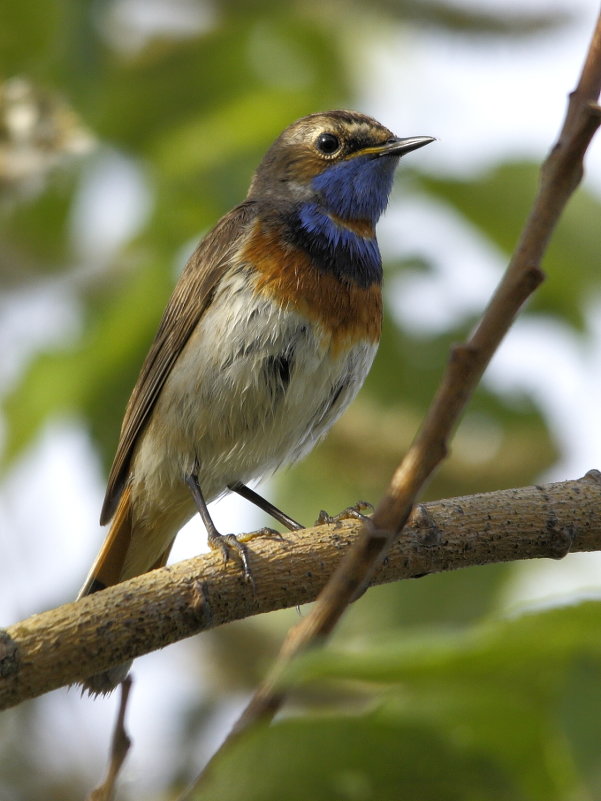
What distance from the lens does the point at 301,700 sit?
4.62 metres

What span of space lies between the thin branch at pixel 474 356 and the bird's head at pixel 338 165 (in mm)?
3671

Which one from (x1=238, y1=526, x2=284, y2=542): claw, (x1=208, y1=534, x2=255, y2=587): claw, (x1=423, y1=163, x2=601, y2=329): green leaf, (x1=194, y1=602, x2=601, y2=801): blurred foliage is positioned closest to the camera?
(x1=194, y1=602, x2=601, y2=801): blurred foliage

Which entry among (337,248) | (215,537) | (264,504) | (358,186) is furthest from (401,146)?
(215,537)

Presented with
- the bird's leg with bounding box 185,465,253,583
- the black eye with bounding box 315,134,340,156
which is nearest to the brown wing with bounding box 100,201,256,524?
the bird's leg with bounding box 185,465,253,583

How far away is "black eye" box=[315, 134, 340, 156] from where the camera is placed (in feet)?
17.7

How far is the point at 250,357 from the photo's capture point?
14.6 feet

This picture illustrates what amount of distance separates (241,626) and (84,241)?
7.00 ft

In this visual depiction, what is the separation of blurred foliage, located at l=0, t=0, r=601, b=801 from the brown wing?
0.64 feet

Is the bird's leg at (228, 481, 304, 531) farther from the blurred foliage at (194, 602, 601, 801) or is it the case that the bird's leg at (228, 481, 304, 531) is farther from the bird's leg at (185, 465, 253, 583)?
the blurred foliage at (194, 602, 601, 801)

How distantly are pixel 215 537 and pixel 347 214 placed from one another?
6.32ft

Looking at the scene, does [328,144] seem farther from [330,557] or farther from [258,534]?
[330,557]

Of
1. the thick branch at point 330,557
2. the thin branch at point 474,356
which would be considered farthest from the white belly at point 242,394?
the thin branch at point 474,356

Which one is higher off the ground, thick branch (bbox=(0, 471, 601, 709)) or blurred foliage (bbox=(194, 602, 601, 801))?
thick branch (bbox=(0, 471, 601, 709))

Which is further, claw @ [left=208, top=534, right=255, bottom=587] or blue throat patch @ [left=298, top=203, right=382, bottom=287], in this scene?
blue throat patch @ [left=298, top=203, right=382, bottom=287]
